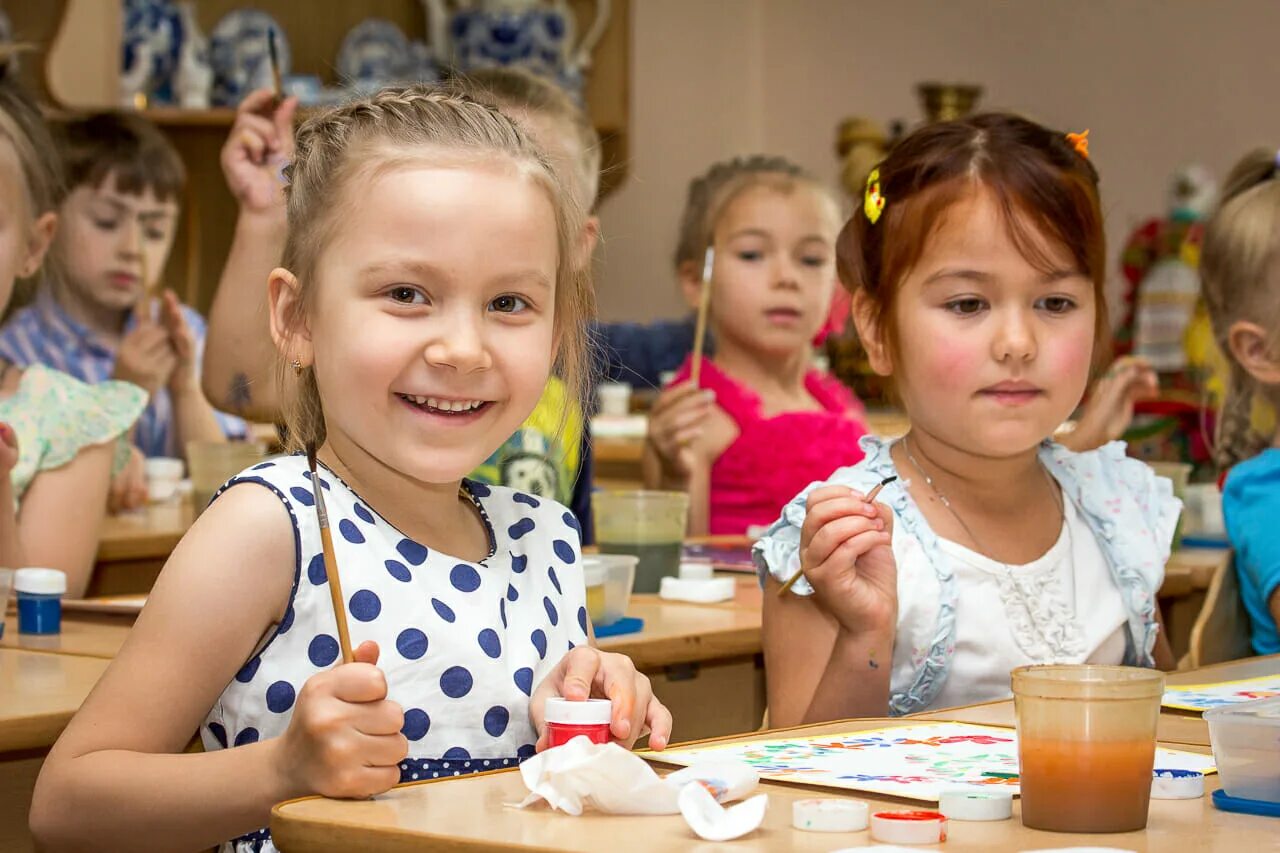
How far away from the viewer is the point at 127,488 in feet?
8.87

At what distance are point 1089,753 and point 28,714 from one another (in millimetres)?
767

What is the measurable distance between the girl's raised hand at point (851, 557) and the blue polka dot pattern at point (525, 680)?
0.84 feet

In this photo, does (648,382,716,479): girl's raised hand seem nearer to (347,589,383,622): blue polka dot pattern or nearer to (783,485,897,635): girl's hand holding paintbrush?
(783,485,897,635): girl's hand holding paintbrush

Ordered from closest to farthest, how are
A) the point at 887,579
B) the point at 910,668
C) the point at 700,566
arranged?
1. the point at 887,579
2. the point at 910,668
3. the point at 700,566

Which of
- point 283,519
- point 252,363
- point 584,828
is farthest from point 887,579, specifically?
point 252,363

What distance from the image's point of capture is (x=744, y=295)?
313 cm

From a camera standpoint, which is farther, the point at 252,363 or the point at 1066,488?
the point at 252,363

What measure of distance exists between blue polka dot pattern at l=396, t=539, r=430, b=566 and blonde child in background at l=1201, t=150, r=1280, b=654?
3.45 feet

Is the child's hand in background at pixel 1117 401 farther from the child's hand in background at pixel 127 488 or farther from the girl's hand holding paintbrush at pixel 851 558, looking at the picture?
the child's hand in background at pixel 127 488

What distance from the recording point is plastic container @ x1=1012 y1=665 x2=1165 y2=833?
3.09 ft

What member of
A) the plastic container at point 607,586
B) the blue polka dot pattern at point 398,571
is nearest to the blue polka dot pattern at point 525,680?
the blue polka dot pattern at point 398,571

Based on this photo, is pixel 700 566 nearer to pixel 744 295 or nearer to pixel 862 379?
pixel 744 295

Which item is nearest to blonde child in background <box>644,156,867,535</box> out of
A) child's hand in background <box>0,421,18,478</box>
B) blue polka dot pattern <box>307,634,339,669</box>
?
child's hand in background <box>0,421,18,478</box>

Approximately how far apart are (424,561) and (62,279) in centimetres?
234
